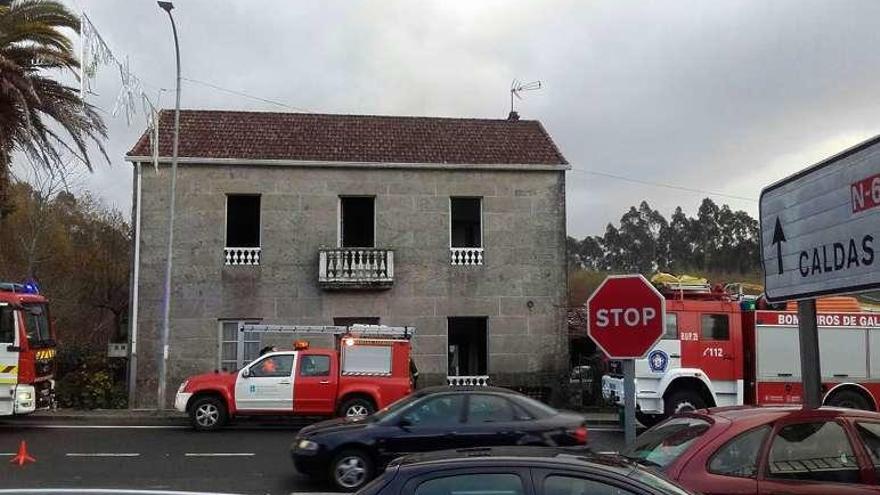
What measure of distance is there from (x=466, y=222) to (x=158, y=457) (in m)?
12.7

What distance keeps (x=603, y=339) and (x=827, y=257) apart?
2083 mm

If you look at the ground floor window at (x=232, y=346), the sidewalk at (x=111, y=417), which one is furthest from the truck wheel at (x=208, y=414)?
the ground floor window at (x=232, y=346)

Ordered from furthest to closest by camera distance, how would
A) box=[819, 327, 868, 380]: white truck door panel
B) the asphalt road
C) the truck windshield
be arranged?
box=[819, 327, 868, 380]: white truck door panel
the truck windshield
the asphalt road

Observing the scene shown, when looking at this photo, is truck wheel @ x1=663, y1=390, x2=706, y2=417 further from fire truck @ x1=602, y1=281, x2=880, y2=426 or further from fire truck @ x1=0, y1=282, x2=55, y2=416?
fire truck @ x1=0, y1=282, x2=55, y2=416

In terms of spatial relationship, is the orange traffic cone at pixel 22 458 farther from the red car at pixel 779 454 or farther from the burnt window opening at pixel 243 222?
the burnt window opening at pixel 243 222

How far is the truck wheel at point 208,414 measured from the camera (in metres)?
15.9

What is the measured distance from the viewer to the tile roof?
874 inches

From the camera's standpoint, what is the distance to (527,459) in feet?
13.3

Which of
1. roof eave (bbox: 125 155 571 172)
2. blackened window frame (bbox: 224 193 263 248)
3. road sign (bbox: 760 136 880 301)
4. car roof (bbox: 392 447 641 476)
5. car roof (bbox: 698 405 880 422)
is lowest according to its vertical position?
car roof (bbox: 392 447 641 476)

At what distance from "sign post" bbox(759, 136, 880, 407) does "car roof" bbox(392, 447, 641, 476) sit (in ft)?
10.3

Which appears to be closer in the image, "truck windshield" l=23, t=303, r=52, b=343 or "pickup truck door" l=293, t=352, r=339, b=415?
"truck windshield" l=23, t=303, r=52, b=343

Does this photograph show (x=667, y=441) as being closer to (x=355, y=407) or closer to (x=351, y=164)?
(x=355, y=407)

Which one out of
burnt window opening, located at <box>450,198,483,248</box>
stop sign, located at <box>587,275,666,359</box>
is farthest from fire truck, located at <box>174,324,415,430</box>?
stop sign, located at <box>587,275,666,359</box>

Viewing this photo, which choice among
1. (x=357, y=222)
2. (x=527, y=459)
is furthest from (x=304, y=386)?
(x=527, y=459)
